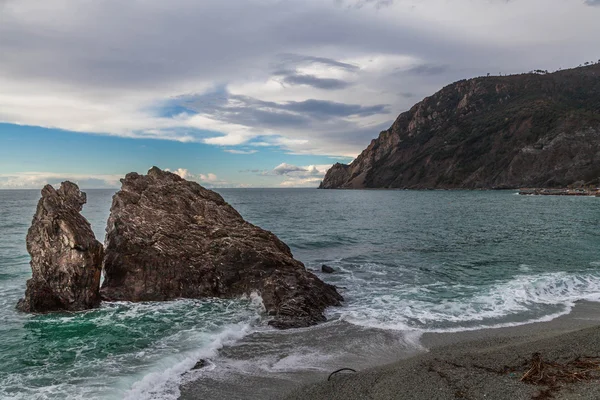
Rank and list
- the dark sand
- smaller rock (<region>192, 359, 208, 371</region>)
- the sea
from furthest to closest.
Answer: smaller rock (<region>192, 359, 208, 371</region>) < the sea < the dark sand

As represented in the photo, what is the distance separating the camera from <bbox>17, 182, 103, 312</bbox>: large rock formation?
15.7 metres

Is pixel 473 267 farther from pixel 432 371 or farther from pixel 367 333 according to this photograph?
pixel 432 371

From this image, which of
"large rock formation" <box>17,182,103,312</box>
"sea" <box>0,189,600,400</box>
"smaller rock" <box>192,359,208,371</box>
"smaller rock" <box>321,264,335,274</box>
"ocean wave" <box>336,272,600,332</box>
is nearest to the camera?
"sea" <box>0,189,600,400</box>

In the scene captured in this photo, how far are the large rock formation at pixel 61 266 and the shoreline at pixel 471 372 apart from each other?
11.3 metres

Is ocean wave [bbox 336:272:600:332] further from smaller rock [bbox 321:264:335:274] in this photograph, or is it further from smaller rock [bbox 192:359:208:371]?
smaller rock [bbox 192:359:208:371]

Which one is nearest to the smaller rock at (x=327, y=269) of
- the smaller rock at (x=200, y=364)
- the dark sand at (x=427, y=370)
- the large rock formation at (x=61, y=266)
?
the dark sand at (x=427, y=370)

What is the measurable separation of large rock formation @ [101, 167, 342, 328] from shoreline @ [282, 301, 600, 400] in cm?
545

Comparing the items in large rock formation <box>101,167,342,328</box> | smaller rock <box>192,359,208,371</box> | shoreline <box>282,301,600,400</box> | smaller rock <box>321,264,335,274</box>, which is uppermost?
large rock formation <box>101,167,342,328</box>

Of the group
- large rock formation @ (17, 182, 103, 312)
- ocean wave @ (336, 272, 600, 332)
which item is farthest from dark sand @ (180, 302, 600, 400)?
large rock formation @ (17, 182, 103, 312)

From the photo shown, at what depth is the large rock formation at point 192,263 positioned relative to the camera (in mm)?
16927

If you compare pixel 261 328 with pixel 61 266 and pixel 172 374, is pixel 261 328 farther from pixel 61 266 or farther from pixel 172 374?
pixel 61 266

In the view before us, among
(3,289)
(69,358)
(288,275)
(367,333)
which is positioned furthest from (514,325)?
(3,289)

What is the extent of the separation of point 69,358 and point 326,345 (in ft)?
25.9

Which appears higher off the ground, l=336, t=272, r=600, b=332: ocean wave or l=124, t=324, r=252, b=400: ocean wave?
l=124, t=324, r=252, b=400: ocean wave
